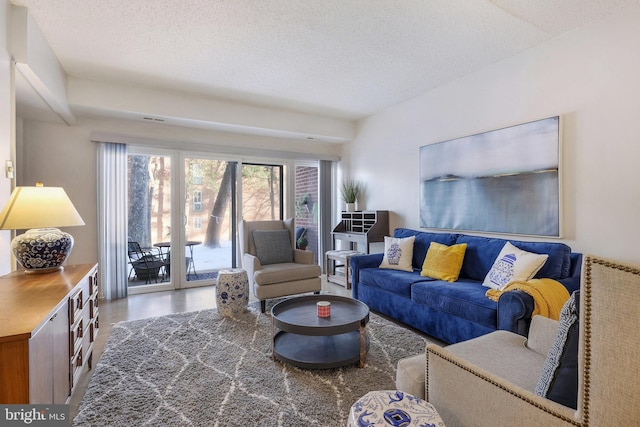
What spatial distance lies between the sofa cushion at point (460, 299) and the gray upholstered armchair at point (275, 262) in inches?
52.3

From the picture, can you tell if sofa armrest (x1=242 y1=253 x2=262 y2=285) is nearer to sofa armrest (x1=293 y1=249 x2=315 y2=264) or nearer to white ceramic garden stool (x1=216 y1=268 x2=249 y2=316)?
white ceramic garden stool (x1=216 y1=268 x2=249 y2=316)

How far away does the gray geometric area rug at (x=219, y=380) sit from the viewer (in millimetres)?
1784

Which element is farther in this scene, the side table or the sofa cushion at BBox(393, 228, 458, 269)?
the side table

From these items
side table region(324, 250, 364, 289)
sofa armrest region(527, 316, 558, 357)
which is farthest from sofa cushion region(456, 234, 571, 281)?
side table region(324, 250, 364, 289)

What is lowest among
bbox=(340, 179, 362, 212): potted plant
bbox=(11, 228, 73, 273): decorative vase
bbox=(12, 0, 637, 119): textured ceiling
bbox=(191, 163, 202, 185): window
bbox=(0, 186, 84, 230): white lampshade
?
bbox=(11, 228, 73, 273): decorative vase

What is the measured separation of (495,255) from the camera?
2.96 m

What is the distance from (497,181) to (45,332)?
3.60 meters

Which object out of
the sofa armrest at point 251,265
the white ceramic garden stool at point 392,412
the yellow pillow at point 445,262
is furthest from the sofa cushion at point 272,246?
the white ceramic garden stool at point 392,412

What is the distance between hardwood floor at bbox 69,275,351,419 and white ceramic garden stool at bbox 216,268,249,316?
499 mm

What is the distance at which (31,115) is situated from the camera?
356 centimetres

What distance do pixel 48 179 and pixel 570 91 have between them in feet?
18.2

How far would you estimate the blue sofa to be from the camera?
7.37 ft

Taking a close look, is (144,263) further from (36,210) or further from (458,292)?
(458,292)

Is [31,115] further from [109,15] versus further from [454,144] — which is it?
[454,144]
